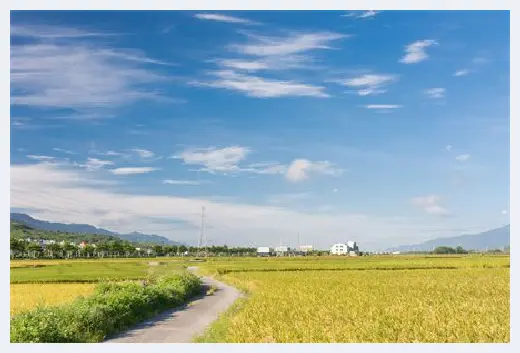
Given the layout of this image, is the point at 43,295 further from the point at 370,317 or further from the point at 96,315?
the point at 370,317

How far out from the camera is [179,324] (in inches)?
647

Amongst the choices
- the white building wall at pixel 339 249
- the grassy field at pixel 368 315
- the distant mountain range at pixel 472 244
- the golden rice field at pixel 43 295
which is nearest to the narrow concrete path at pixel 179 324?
the grassy field at pixel 368 315

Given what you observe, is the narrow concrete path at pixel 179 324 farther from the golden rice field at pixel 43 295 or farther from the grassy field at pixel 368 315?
the golden rice field at pixel 43 295

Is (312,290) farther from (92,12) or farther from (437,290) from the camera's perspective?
(92,12)

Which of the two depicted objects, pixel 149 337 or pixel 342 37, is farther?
pixel 342 37

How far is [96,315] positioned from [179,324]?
3028mm

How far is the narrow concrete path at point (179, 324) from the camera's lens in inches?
545

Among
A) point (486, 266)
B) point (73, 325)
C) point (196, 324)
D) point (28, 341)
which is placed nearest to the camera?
point (28, 341)

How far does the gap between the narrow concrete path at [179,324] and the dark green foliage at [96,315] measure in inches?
15.8

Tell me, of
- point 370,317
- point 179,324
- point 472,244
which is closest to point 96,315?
point 179,324

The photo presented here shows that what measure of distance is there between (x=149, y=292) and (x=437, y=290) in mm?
12780
